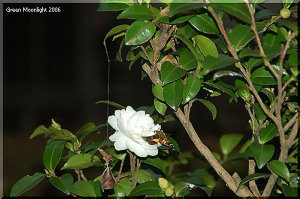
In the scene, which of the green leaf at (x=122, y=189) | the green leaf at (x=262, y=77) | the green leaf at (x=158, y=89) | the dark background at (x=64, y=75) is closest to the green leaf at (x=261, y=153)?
the green leaf at (x=262, y=77)

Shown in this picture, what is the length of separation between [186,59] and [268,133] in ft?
0.83

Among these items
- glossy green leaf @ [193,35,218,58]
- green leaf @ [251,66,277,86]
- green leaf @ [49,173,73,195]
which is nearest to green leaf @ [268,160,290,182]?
green leaf @ [251,66,277,86]

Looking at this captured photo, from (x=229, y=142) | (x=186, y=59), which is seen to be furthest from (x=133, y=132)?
(x=229, y=142)

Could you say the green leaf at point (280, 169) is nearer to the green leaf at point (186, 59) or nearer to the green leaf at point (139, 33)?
the green leaf at point (186, 59)

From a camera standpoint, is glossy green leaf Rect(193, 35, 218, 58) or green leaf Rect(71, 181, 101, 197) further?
green leaf Rect(71, 181, 101, 197)

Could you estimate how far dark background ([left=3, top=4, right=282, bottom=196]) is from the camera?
5.63m

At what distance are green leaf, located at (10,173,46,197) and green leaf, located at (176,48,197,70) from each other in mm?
499

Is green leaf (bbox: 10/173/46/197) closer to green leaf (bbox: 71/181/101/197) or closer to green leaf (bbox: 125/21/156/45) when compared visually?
green leaf (bbox: 71/181/101/197)

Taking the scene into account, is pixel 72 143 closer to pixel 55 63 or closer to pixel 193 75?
pixel 193 75

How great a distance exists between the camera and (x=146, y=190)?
1.30m

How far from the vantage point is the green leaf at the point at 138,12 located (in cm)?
117

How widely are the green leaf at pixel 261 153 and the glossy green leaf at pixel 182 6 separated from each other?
33cm

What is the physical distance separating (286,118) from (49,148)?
63cm

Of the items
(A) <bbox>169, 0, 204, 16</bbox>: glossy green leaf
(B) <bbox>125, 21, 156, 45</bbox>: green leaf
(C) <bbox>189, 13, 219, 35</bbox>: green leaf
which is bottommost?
(B) <bbox>125, 21, 156, 45</bbox>: green leaf
